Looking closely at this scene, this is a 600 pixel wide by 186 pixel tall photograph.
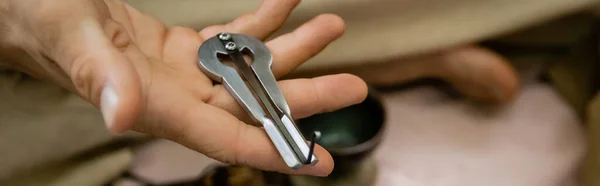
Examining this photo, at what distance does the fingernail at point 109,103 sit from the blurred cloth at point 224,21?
28 cm

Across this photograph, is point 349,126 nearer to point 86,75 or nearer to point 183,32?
point 183,32

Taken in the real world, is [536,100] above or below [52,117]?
below

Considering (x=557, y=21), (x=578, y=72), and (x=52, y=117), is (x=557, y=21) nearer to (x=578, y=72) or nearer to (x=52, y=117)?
(x=578, y=72)

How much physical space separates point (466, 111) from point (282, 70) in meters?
0.30

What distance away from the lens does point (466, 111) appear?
739mm

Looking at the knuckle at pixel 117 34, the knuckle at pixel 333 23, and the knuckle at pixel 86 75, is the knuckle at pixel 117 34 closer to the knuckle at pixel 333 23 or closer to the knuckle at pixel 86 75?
the knuckle at pixel 86 75

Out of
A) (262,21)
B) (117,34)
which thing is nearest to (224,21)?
(262,21)

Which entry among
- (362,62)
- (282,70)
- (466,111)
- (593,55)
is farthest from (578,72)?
(282,70)

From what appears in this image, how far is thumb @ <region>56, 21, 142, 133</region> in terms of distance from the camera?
1.19ft

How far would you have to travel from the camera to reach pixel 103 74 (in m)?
0.37

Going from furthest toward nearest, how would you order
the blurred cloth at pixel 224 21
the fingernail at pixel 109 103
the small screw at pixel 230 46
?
1. the blurred cloth at pixel 224 21
2. the small screw at pixel 230 46
3. the fingernail at pixel 109 103

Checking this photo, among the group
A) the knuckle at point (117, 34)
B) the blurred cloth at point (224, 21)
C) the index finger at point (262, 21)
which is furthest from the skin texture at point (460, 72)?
Result: the knuckle at point (117, 34)

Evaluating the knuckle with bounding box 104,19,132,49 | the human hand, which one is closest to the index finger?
the human hand

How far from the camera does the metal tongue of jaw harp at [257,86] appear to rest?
43 centimetres
